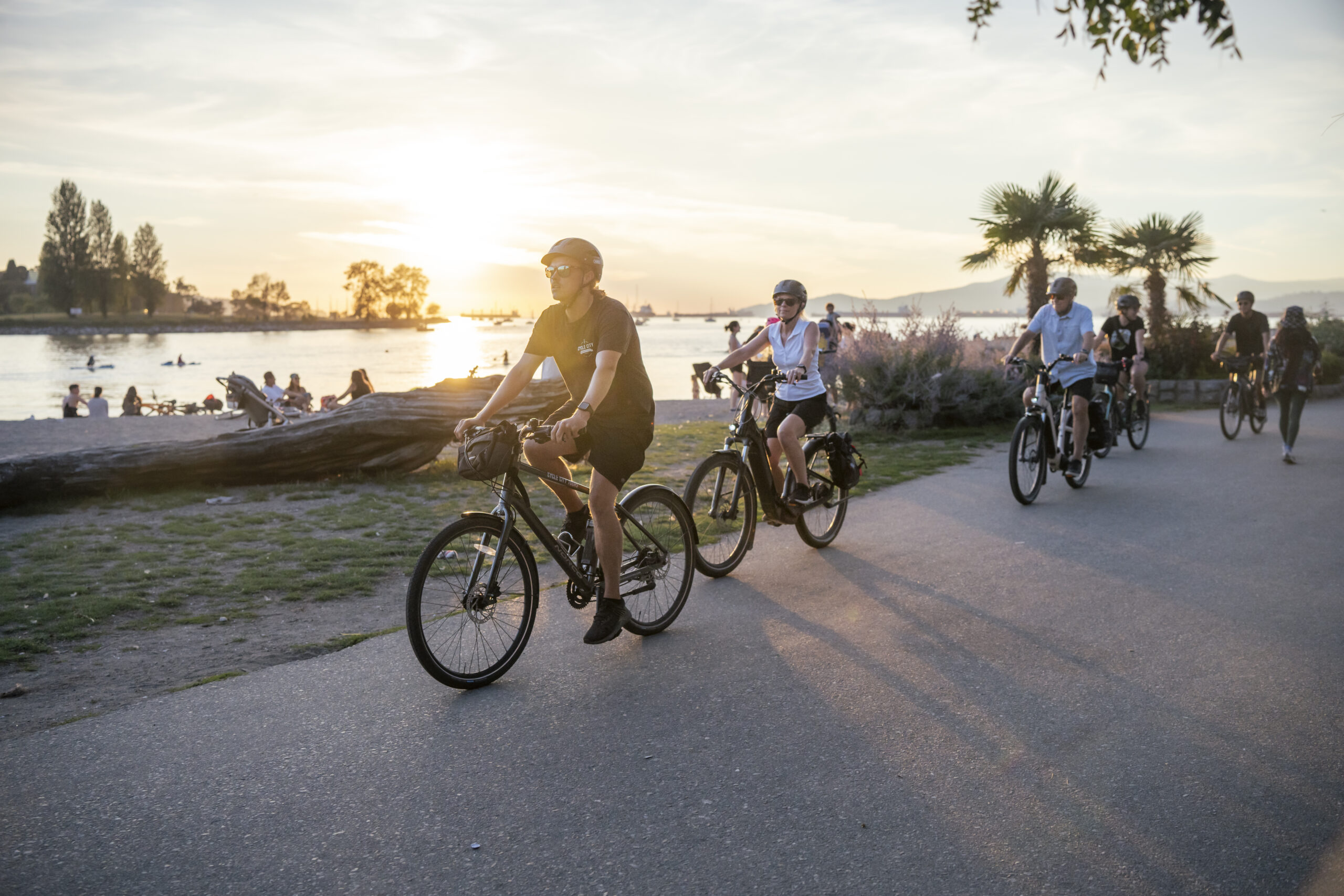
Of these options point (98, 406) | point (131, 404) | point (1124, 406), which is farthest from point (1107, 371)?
point (131, 404)

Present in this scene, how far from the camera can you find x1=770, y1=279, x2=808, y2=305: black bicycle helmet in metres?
6.66

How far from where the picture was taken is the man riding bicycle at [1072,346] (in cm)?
945

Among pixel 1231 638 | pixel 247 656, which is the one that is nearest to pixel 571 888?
pixel 247 656

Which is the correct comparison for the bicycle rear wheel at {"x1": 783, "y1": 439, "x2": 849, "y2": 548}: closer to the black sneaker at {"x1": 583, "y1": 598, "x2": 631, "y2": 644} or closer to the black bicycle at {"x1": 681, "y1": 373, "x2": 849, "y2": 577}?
the black bicycle at {"x1": 681, "y1": 373, "x2": 849, "y2": 577}

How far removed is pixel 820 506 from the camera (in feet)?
23.5

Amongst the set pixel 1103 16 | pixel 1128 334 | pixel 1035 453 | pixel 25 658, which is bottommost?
pixel 25 658

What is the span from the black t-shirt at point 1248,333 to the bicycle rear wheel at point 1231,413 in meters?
0.59

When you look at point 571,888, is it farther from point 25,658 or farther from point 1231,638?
point 1231,638

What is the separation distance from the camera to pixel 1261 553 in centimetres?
700

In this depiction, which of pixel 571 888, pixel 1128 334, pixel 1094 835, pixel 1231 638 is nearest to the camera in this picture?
pixel 571 888

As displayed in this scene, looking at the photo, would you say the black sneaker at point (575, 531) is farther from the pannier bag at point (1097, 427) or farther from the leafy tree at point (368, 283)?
the leafy tree at point (368, 283)

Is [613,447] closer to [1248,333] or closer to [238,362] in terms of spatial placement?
[1248,333]

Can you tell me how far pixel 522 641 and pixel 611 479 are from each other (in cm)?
89

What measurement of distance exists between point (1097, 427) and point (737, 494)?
5.61 metres
